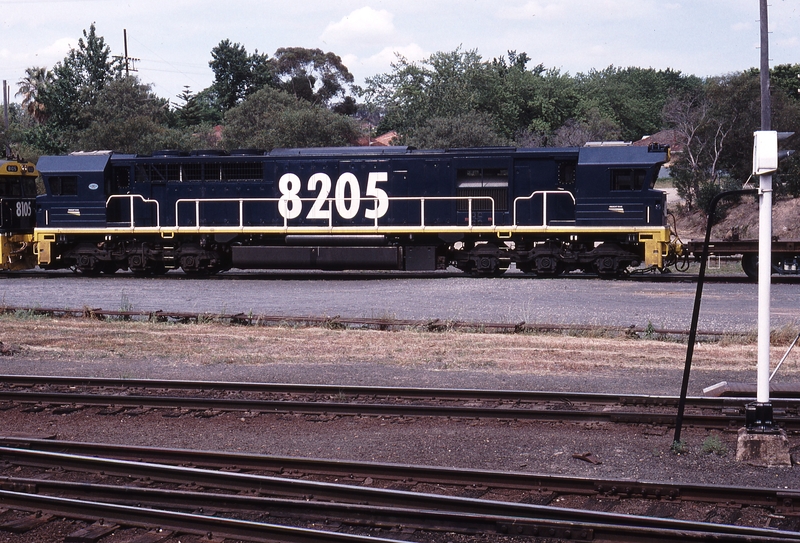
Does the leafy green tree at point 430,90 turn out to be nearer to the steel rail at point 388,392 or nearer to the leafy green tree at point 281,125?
the leafy green tree at point 281,125

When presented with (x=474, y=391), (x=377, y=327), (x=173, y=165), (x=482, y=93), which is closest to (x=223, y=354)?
(x=377, y=327)

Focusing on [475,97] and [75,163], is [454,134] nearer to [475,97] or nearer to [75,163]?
[475,97]

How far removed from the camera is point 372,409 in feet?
29.0

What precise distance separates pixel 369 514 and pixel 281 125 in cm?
4399

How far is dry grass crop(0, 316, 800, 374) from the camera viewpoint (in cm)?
1182

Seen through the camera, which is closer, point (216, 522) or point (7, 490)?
point (216, 522)

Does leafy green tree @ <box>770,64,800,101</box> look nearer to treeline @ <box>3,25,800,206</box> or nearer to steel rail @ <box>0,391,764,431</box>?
treeline @ <box>3,25,800,206</box>

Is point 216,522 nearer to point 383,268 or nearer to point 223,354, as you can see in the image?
point 223,354

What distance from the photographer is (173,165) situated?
23.6m

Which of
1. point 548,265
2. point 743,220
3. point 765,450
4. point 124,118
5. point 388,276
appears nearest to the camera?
point 765,450

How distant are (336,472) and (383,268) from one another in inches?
632

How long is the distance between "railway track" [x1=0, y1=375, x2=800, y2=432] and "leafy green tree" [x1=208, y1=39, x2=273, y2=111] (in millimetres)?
66448

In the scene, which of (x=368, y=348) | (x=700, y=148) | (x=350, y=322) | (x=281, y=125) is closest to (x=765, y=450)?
(x=368, y=348)

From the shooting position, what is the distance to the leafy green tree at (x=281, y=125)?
48.0 metres
